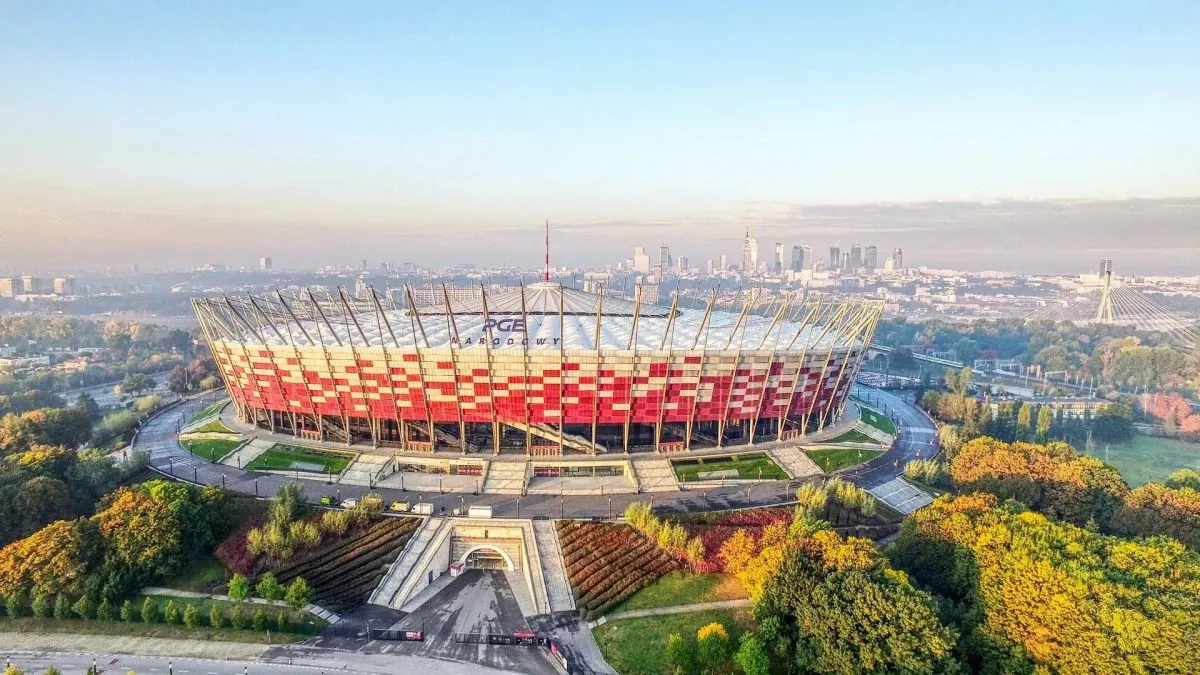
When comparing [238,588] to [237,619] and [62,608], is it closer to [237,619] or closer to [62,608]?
[237,619]

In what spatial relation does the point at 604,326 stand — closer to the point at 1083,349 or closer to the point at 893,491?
the point at 893,491

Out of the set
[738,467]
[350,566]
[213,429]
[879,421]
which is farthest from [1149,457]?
[213,429]

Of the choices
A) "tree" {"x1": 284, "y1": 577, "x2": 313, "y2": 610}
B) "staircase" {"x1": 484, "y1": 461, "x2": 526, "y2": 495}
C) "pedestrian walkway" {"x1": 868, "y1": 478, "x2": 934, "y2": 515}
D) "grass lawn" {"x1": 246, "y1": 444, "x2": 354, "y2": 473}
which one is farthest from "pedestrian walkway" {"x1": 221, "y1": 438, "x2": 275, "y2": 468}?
"pedestrian walkway" {"x1": 868, "y1": 478, "x2": 934, "y2": 515}

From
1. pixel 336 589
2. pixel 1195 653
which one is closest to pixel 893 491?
pixel 1195 653

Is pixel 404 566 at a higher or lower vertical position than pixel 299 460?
lower

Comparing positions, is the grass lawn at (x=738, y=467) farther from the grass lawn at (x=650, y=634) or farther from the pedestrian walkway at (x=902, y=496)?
the grass lawn at (x=650, y=634)

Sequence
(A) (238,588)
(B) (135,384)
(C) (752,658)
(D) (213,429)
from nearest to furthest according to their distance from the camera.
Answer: (C) (752,658)
(A) (238,588)
(D) (213,429)
(B) (135,384)

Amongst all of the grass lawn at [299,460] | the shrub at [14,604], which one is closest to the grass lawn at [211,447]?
the grass lawn at [299,460]
